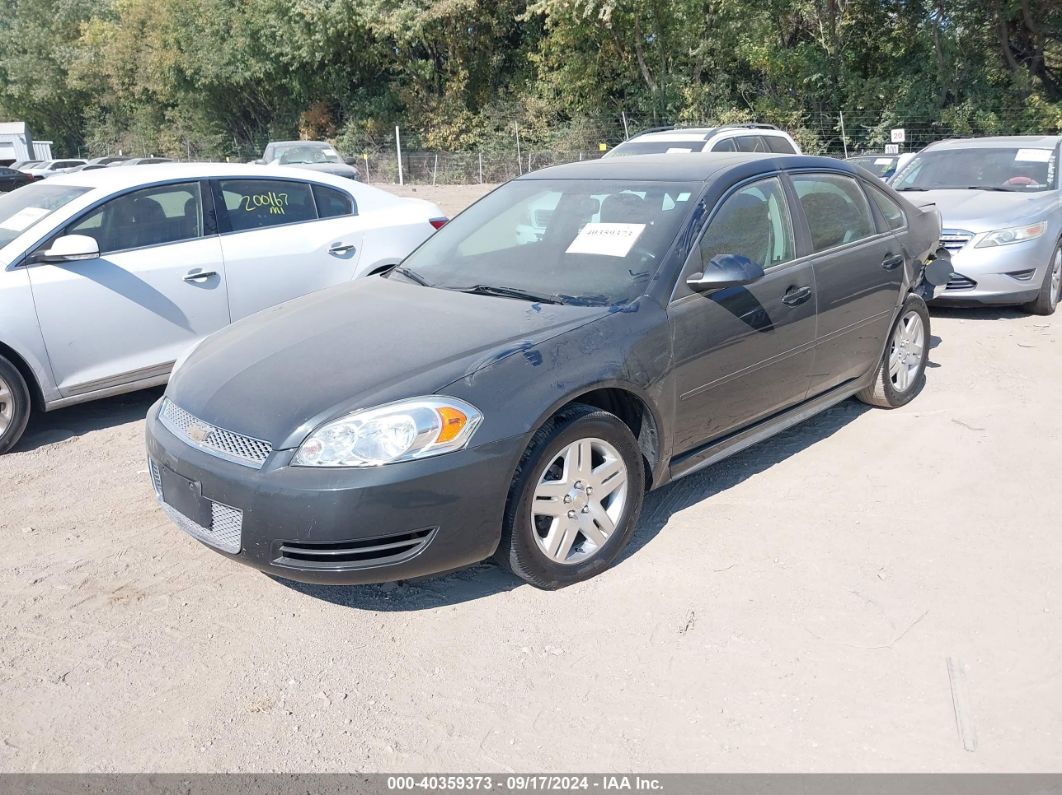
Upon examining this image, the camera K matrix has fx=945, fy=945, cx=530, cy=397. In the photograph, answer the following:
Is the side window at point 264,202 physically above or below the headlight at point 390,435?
Answer: above

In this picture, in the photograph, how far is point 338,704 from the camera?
308cm

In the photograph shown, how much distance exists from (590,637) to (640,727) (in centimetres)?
53

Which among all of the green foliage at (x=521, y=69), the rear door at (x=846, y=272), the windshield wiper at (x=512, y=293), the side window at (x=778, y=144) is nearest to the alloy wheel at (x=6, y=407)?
the windshield wiper at (x=512, y=293)

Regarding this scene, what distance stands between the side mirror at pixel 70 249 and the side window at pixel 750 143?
8.71 meters

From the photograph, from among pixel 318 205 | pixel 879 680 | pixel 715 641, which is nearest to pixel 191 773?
pixel 715 641

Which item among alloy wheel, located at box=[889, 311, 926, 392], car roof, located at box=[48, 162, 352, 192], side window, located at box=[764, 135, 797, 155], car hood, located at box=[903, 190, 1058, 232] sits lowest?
alloy wheel, located at box=[889, 311, 926, 392]

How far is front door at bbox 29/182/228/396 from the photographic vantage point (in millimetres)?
5469

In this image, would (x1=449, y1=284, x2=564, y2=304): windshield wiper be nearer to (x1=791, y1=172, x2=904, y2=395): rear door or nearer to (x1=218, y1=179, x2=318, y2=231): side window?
(x1=791, y1=172, x2=904, y2=395): rear door

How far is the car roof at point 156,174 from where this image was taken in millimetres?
5907

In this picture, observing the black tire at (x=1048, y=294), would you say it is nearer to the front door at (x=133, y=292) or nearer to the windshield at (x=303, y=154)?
the front door at (x=133, y=292)

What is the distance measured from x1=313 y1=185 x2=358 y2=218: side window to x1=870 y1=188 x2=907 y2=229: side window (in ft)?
11.7

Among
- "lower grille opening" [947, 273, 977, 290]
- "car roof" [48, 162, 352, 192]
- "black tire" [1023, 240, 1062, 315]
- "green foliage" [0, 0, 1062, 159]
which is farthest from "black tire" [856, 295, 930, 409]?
"green foliage" [0, 0, 1062, 159]

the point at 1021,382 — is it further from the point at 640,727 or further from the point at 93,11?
the point at 93,11

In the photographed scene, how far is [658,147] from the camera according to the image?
12141 mm
